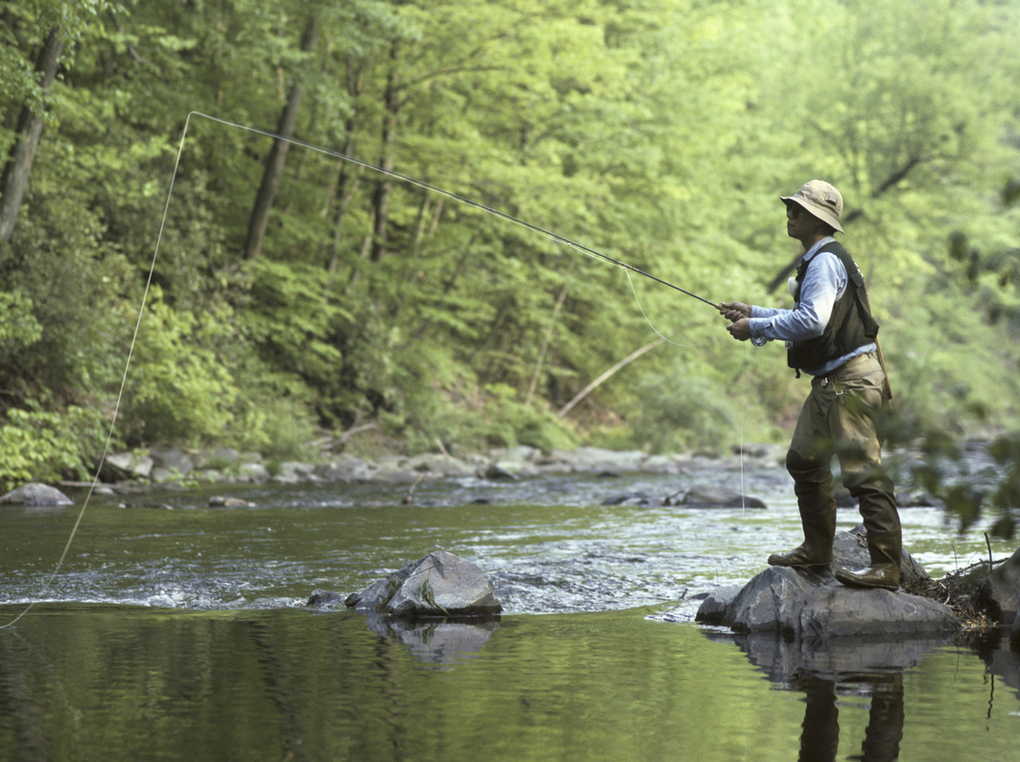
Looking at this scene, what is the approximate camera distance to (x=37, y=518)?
8680 mm

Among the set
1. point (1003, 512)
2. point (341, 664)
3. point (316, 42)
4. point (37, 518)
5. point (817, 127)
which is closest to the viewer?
point (1003, 512)

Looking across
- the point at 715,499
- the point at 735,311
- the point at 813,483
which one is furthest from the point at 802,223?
the point at 715,499

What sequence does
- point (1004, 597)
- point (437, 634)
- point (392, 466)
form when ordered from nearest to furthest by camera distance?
point (437, 634) < point (1004, 597) < point (392, 466)

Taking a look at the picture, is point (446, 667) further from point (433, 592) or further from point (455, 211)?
point (455, 211)

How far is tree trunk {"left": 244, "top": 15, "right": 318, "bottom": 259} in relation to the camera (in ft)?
51.7

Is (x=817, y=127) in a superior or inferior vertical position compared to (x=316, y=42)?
superior

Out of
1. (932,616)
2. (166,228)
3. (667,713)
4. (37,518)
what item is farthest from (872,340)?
(166,228)

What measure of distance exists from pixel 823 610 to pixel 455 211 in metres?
15.7

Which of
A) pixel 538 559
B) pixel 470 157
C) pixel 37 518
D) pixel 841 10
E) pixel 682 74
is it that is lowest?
pixel 37 518

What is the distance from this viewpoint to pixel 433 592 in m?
5.38

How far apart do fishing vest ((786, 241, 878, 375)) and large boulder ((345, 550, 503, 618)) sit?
1923 mm

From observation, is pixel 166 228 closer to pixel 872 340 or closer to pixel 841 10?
pixel 872 340

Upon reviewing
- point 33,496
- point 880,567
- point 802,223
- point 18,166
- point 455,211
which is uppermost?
point 455,211

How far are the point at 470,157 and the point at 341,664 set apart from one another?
13.7m
